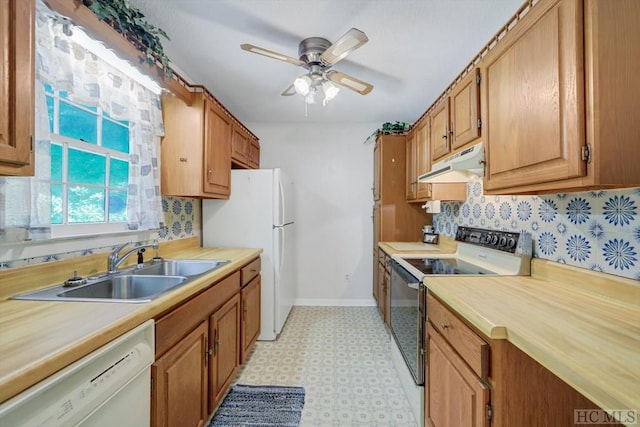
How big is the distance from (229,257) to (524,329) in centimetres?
180

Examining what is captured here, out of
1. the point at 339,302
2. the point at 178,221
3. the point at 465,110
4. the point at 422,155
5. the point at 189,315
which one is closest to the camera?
the point at 189,315

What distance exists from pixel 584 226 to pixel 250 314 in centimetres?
217

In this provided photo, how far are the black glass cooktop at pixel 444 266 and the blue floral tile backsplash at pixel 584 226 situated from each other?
13.2 inches

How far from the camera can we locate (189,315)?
50.4 inches

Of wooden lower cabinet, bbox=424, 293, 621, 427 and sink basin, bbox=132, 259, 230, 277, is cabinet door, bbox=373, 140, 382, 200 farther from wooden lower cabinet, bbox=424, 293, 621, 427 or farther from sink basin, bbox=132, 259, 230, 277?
wooden lower cabinet, bbox=424, 293, 621, 427

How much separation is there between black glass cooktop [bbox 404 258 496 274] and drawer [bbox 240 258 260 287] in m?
1.23

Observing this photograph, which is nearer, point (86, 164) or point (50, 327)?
point (50, 327)

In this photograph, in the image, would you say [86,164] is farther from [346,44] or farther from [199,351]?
[346,44]

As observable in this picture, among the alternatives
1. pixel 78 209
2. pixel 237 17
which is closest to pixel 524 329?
pixel 237 17

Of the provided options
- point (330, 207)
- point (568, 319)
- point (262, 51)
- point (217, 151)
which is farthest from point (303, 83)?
point (330, 207)

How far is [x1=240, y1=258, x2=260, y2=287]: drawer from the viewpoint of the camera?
207cm

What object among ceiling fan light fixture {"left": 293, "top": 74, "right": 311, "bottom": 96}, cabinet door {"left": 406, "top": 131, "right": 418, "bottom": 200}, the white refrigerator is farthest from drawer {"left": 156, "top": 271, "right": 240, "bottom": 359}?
cabinet door {"left": 406, "top": 131, "right": 418, "bottom": 200}

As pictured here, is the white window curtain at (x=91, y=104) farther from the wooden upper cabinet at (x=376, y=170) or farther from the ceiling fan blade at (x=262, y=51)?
the wooden upper cabinet at (x=376, y=170)

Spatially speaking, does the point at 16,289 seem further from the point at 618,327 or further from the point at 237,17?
the point at 618,327
